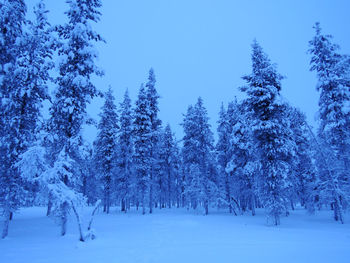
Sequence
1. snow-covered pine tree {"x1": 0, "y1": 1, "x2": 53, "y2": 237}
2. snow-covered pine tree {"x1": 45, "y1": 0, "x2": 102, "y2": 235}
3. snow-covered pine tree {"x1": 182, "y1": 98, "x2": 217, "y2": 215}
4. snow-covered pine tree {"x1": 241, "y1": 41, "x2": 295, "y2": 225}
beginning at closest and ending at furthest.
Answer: snow-covered pine tree {"x1": 0, "y1": 1, "x2": 53, "y2": 237}
snow-covered pine tree {"x1": 45, "y1": 0, "x2": 102, "y2": 235}
snow-covered pine tree {"x1": 241, "y1": 41, "x2": 295, "y2": 225}
snow-covered pine tree {"x1": 182, "y1": 98, "x2": 217, "y2": 215}

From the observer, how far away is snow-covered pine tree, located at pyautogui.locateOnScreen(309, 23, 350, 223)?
687 inches

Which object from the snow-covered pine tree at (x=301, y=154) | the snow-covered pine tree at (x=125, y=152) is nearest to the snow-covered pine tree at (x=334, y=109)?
the snow-covered pine tree at (x=301, y=154)

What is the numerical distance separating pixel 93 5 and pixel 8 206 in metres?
14.0

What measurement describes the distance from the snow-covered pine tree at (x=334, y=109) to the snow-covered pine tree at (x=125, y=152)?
838 inches

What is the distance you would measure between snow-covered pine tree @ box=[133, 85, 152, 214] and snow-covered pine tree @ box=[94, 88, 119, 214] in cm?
462

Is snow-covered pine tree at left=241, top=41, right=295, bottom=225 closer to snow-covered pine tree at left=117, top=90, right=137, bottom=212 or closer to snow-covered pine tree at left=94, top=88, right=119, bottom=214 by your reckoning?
snow-covered pine tree at left=117, top=90, right=137, bottom=212

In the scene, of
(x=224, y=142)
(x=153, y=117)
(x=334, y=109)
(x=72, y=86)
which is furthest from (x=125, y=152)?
(x=334, y=109)

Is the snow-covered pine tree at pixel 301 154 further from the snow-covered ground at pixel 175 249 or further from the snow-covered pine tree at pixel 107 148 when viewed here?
the snow-covered pine tree at pixel 107 148

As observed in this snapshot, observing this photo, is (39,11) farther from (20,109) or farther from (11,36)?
(20,109)

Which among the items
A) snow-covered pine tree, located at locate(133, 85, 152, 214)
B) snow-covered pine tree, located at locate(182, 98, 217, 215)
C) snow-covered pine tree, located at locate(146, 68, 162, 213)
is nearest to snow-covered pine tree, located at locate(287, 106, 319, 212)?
snow-covered pine tree, located at locate(182, 98, 217, 215)

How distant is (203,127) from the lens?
28.6 metres

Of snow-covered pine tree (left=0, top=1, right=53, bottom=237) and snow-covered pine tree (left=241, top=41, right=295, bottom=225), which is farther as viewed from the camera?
snow-covered pine tree (left=241, top=41, right=295, bottom=225)

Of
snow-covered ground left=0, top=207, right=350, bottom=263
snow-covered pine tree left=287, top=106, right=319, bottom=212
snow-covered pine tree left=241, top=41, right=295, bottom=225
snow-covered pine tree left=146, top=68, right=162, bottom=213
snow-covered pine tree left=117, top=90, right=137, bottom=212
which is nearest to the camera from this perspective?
snow-covered ground left=0, top=207, right=350, bottom=263

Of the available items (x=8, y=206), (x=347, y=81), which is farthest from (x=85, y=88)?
(x=347, y=81)
